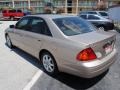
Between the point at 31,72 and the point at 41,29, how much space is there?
131 cm

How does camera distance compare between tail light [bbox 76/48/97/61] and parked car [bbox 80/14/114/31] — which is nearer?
tail light [bbox 76/48/97/61]

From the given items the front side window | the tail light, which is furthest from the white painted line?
the front side window

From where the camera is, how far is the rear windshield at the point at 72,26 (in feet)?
16.3

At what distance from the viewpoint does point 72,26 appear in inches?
206

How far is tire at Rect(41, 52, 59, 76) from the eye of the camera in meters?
5.09

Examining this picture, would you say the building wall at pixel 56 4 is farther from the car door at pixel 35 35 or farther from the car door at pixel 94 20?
the car door at pixel 35 35

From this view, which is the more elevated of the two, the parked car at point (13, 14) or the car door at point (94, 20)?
the parked car at point (13, 14)

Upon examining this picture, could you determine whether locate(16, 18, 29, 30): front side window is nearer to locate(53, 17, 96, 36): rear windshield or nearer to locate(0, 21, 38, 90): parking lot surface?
locate(0, 21, 38, 90): parking lot surface

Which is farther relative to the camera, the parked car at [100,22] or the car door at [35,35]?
the parked car at [100,22]

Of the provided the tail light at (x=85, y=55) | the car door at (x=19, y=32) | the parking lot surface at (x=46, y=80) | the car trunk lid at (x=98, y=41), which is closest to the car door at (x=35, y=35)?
the car door at (x=19, y=32)

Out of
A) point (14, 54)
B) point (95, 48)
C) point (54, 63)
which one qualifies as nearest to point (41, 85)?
point (54, 63)

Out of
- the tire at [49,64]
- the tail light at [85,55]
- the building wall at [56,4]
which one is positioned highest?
→ the building wall at [56,4]

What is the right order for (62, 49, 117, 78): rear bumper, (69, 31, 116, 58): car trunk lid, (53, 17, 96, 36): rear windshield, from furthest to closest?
(53, 17, 96, 36): rear windshield → (69, 31, 116, 58): car trunk lid → (62, 49, 117, 78): rear bumper

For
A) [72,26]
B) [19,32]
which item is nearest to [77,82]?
[72,26]
